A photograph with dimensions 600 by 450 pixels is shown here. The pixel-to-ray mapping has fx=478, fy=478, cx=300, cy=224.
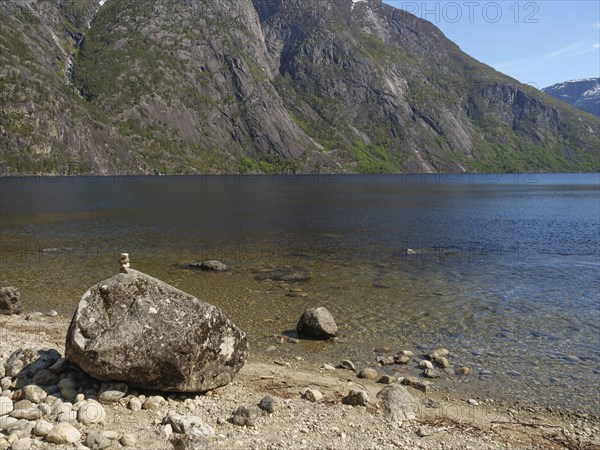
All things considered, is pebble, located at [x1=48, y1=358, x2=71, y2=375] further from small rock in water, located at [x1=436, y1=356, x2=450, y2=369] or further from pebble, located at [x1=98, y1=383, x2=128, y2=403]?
small rock in water, located at [x1=436, y1=356, x2=450, y2=369]

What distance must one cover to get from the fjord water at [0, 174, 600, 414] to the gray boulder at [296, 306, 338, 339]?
2.09 ft

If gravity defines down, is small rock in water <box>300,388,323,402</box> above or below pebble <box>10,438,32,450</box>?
below

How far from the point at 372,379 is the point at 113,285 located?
915 cm

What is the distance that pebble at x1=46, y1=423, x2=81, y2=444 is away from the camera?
34.4 ft

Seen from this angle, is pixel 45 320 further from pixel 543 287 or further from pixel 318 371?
pixel 543 287

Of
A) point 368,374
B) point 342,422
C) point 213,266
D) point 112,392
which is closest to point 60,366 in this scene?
point 112,392

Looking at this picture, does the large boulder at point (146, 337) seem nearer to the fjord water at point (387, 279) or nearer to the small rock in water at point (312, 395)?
the small rock in water at point (312, 395)

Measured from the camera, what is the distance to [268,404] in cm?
1295

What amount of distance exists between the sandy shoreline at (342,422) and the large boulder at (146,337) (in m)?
0.73

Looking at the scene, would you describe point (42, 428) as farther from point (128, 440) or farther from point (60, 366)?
point (60, 366)

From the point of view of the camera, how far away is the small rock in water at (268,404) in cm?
1283

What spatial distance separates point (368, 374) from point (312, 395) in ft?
10.7

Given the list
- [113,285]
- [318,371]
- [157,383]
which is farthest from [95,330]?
[318,371]

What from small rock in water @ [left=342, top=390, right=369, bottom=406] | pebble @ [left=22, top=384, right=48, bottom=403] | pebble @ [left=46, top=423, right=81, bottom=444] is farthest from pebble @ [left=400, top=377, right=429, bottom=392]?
pebble @ [left=22, top=384, right=48, bottom=403]
